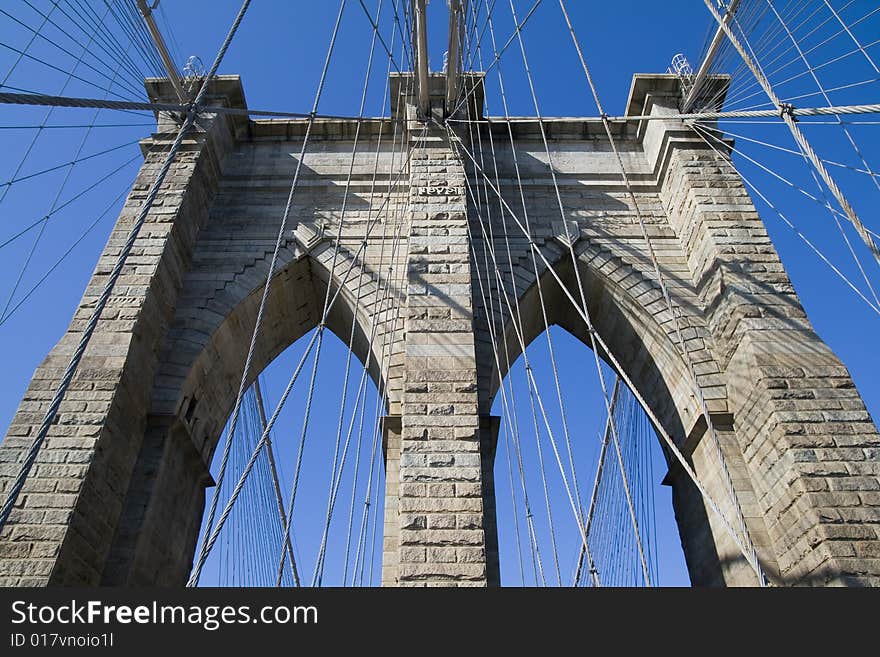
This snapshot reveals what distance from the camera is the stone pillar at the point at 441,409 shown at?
17.0ft

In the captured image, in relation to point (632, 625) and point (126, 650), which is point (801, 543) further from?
point (126, 650)

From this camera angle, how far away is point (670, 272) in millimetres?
8242

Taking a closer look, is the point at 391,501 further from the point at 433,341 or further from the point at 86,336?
the point at 86,336

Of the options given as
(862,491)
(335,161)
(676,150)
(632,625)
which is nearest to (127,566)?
(632,625)

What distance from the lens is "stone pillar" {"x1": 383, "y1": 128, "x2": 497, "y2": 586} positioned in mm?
5188

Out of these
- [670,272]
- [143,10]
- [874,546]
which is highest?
[143,10]

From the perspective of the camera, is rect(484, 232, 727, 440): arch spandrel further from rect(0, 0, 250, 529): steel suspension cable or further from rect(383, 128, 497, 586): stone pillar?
rect(0, 0, 250, 529): steel suspension cable

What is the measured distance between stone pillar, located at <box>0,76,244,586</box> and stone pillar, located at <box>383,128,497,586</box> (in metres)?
2.85

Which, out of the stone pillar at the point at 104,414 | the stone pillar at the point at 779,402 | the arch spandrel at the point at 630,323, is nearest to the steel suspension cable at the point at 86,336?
the stone pillar at the point at 104,414

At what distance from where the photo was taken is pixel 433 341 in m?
6.62

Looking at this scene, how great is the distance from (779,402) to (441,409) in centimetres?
326

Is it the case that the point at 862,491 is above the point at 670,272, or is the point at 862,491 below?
below

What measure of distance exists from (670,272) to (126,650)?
7.27 metres

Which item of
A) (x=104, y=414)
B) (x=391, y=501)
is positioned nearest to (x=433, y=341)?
(x=391, y=501)
